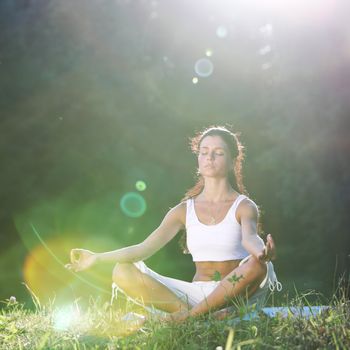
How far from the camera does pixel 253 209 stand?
3846 millimetres

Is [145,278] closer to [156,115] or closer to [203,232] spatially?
[203,232]

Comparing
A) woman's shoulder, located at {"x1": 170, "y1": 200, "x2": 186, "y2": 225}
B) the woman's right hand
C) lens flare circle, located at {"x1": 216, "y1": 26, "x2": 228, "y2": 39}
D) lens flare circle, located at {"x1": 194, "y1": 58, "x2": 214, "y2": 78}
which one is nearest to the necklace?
woman's shoulder, located at {"x1": 170, "y1": 200, "x2": 186, "y2": 225}

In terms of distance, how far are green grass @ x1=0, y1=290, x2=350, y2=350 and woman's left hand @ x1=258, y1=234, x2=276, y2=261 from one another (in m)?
0.27

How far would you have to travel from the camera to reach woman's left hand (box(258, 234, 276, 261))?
3.04 metres

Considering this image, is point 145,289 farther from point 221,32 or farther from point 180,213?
→ point 221,32

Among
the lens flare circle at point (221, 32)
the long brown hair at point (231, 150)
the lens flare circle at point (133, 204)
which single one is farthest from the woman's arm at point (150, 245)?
the lens flare circle at point (221, 32)

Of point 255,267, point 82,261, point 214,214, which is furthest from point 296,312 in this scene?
point 82,261

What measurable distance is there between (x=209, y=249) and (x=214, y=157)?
59 centimetres

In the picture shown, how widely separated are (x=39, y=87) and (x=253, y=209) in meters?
8.03

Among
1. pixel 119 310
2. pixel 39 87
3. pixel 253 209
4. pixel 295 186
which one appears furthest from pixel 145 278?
pixel 39 87

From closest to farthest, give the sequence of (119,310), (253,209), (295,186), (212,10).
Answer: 1. (119,310)
2. (253,209)
3. (295,186)
4. (212,10)

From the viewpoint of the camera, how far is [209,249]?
152 inches

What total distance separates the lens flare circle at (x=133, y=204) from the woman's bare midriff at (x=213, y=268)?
6.84 metres

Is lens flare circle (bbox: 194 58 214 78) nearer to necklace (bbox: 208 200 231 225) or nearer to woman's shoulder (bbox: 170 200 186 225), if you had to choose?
woman's shoulder (bbox: 170 200 186 225)
